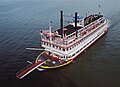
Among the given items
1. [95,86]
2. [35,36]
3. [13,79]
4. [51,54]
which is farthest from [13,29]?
[95,86]

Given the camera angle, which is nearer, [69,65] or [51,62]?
[51,62]

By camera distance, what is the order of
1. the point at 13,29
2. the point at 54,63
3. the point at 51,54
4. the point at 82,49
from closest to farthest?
the point at 54,63, the point at 51,54, the point at 82,49, the point at 13,29

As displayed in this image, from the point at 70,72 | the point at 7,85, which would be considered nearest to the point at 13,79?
the point at 7,85

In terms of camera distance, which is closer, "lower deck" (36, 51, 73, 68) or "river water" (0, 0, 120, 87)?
"river water" (0, 0, 120, 87)

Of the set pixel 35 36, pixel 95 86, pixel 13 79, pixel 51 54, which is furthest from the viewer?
pixel 35 36

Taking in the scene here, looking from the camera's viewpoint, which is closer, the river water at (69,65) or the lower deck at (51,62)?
the river water at (69,65)

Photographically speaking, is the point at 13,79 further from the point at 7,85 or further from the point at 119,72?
the point at 119,72

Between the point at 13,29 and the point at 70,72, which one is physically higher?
the point at 13,29

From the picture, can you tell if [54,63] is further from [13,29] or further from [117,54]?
[13,29]

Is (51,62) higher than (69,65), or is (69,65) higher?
(51,62)

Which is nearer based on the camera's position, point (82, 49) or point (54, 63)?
point (54, 63)
